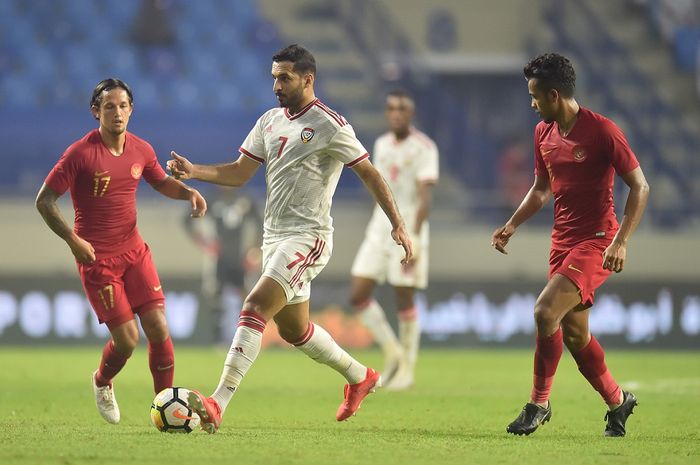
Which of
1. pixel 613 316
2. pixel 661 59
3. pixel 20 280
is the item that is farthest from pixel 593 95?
pixel 20 280

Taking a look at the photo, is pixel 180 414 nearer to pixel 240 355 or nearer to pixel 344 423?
pixel 240 355

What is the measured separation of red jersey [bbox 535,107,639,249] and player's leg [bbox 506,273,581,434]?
1.20 feet

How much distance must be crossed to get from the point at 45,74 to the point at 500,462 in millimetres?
16155

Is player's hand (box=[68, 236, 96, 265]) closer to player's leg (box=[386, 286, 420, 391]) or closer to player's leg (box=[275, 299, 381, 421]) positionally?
Answer: player's leg (box=[275, 299, 381, 421])

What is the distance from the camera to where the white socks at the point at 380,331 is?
1132 cm

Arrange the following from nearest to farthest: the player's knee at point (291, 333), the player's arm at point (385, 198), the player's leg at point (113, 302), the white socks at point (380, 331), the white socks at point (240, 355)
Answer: the white socks at point (240, 355), the player's arm at point (385, 198), the player's knee at point (291, 333), the player's leg at point (113, 302), the white socks at point (380, 331)

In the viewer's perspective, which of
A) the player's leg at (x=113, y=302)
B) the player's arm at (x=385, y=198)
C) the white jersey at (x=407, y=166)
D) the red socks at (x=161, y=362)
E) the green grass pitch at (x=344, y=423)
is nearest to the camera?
the green grass pitch at (x=344, y=423)

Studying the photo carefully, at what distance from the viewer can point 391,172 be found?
11602mm

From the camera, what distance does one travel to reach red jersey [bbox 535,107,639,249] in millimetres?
7418

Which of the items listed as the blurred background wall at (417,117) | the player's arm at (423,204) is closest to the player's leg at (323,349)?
the player's arm at (423,204)

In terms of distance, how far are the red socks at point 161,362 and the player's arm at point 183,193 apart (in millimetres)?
839

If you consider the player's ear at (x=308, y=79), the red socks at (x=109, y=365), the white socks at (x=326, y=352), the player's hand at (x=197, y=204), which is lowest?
the red socks at (x=109, y=365)

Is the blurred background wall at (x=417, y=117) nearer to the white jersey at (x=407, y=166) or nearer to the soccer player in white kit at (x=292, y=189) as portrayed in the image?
the white jersey at (x=407, y=166)

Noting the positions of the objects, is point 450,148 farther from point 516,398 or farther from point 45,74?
point 516,398
